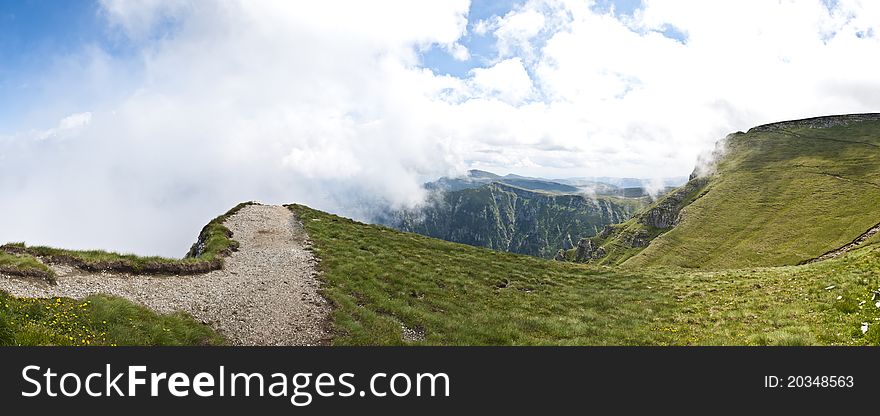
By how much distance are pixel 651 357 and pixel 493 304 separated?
724 inches

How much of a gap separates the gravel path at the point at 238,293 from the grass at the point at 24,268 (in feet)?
1.92

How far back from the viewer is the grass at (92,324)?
12.8m

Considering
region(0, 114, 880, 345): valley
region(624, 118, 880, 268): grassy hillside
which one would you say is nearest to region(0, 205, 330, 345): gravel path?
region(0, 114, 880, 345): valley

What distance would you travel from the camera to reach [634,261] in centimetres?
17038

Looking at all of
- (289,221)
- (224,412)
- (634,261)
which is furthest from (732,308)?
(634,261)

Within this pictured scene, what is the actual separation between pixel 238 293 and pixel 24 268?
9266 mm

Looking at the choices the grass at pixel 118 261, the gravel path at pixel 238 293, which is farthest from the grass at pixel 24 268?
the grass at pixel 118 261

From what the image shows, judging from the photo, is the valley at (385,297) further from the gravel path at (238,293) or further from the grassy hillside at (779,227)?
the grassy hillside at (779,227)

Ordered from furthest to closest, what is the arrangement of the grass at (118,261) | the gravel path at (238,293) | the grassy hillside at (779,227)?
the grassy hillside at (779,227) → the grass at (118,261) → the gravel path at (238,293)

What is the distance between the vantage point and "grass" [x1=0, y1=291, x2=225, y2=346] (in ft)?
42.0

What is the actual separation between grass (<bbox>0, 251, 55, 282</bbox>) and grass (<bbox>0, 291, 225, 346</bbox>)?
14.0 ft

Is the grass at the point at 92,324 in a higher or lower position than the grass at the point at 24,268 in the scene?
lower

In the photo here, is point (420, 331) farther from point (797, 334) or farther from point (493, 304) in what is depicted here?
point (797, 334)

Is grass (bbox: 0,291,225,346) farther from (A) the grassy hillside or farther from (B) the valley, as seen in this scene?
(A) the grassy hillside
